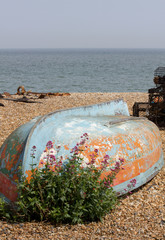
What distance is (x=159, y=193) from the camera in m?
5.41

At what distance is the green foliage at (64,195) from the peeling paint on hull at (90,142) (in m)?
0.31

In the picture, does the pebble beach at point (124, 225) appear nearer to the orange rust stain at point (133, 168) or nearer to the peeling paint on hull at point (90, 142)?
the peeling paint on hull at point (90, 142)

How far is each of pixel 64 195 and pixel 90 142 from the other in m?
1.08

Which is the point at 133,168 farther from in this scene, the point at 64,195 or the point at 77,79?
the point at 77,79

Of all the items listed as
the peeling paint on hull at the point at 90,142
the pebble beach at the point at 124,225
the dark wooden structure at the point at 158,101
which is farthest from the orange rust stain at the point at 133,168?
the dark wooden structure at the point at 158,101

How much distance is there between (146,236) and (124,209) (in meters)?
0.75

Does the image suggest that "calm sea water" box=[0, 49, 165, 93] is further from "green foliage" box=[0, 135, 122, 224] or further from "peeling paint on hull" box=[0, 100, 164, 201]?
"green foliage" box=[0, 135, 122, 224]

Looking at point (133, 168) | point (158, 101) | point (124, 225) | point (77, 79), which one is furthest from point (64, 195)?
point (77, 79)

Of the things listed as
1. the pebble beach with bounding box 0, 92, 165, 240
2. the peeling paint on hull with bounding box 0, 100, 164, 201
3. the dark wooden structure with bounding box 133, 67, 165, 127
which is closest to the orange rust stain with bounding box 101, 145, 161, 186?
the peeling paint on hull with bounding box 0, 100, 164, 201


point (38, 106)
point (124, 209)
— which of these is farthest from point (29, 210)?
point (38, 106)

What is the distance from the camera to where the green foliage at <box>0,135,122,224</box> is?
4016mm

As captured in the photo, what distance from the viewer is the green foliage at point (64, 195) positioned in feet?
13.2

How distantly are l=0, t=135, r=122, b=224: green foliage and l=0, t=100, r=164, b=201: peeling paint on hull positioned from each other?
12.1 inches

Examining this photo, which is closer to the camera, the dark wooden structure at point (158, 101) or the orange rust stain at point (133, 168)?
the orange rust stain at point (133, 168)
